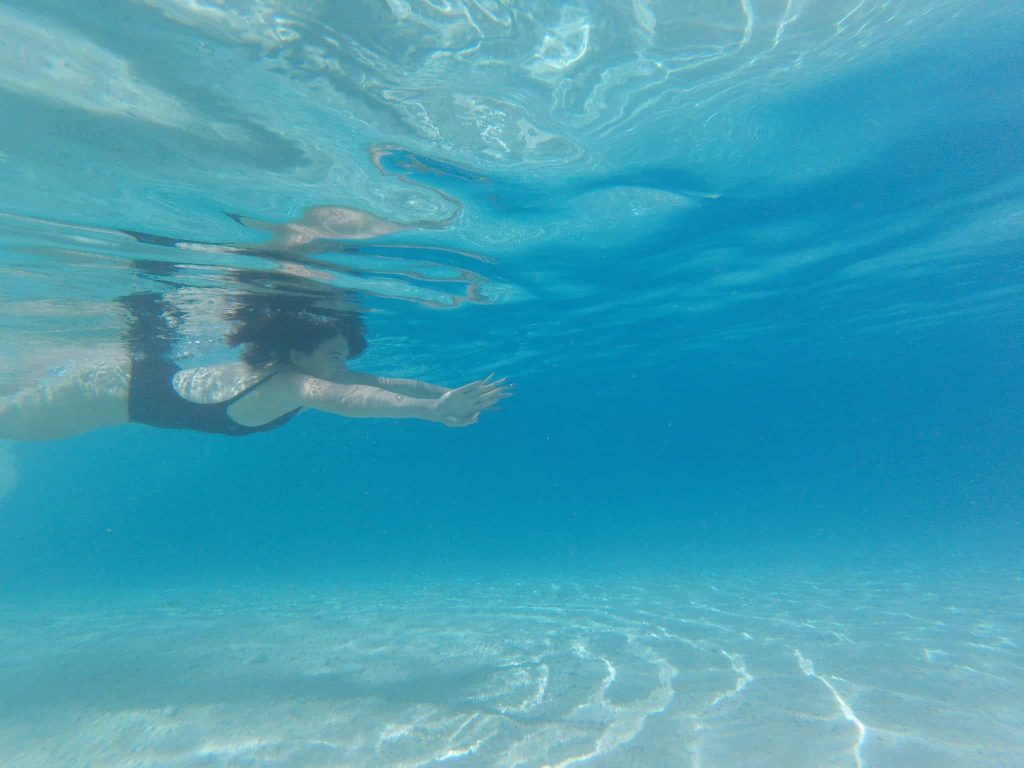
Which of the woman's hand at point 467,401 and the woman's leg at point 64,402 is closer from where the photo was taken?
the woman's hand at point 467,401

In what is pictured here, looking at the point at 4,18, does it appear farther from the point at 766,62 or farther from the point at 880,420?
the point at 880,420

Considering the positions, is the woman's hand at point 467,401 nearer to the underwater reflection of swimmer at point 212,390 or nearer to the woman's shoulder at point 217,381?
the underwater reflection of swimmer at point 212,390

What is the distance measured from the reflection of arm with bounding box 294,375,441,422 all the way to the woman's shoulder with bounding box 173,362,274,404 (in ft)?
3.42

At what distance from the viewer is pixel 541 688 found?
26.4ft

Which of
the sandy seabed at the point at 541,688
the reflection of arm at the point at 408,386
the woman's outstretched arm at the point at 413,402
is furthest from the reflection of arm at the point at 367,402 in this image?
the sandy seabed at the point at 541,688

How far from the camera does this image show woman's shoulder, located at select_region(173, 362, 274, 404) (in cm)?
613

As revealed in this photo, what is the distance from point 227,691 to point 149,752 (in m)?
2.16

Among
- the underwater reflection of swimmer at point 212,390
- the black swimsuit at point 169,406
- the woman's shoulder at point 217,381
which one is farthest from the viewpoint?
the black swimsuit at point 169,406

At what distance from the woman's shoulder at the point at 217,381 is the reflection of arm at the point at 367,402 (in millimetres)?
1043

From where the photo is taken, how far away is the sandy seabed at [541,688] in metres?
6.16

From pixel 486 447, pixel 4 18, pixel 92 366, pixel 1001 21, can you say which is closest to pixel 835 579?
pixel 1001 21

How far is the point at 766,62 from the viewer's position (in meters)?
7.61

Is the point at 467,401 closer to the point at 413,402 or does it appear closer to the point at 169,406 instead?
the point at 413,402

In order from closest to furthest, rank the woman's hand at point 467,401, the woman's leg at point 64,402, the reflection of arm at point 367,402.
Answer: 1. the woman's hand at point 467,401
2. the reflection of arm at point 367,402
3. the woman's leg at point 64,402
